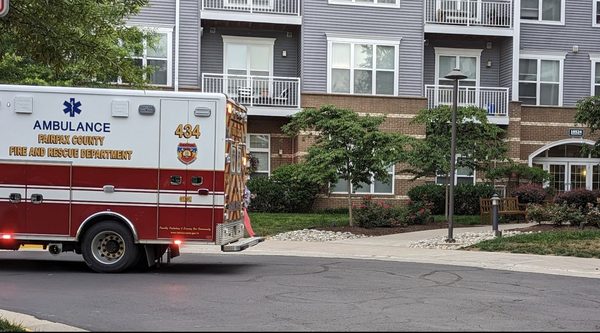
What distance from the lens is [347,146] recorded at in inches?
826

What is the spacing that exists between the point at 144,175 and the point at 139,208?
57 centimetres

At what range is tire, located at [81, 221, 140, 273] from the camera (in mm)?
12164

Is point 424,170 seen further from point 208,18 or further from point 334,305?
point 334,305

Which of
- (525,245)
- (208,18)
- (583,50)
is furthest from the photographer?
(583,50)

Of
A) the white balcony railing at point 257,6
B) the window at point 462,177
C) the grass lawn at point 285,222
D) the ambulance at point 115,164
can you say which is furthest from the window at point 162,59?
the ambulance at point 115,164

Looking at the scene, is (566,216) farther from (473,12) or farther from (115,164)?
(115,164)

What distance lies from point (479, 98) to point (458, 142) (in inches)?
234

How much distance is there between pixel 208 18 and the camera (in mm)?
26547

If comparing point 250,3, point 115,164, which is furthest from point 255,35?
point 115,164

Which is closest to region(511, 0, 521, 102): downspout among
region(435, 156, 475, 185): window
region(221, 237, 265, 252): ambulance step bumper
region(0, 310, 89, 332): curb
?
region(435, 156, 475, 185): window

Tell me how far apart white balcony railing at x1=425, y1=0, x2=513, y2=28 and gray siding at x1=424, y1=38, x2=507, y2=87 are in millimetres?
1043

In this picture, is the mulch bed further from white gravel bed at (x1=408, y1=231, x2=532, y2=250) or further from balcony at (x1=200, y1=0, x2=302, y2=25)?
balcony at (x1=200, y1=0, x2=302, y2=25)

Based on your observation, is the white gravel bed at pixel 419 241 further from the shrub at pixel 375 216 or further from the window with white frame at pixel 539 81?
the window with white frame at pixel 539 81

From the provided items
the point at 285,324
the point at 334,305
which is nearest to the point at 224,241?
the point at 334,305
